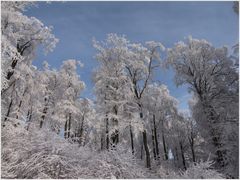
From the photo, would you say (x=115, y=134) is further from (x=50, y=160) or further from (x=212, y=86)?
(x=50, y=160)

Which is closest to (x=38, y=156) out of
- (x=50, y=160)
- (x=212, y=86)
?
(x=50, y=160)

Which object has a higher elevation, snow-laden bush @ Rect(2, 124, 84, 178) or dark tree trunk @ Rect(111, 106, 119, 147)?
dark tree trunk @ Rect(111, 106, 119, 147)

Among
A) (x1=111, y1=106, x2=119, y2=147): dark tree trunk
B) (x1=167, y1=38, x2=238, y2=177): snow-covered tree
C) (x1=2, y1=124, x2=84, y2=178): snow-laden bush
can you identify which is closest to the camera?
(x1=2, y1=124, x2=84, y2=178): snow-laden bush

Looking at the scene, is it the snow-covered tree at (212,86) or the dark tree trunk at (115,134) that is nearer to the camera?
the snow-covered tree at (212,86)

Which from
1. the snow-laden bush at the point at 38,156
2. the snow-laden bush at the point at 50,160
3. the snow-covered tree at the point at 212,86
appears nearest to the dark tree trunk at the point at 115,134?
the snow-covered tree at the point at 212,86

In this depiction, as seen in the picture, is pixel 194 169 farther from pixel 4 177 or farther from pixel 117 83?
pixel 117 83

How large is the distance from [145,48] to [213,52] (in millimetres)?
4474

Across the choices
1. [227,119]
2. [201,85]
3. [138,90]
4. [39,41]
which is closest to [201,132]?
[227,119]

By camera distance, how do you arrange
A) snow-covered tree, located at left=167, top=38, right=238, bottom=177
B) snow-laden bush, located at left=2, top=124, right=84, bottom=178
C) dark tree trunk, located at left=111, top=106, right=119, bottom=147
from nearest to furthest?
snow-laden bush, located at left=2, top=124, right=84, bottom=178 < snow-covered tree, located at left=167, top=38, right=238, bottom=177 < dark tree trunk, located at left=111, top=106, right=119, bottom=147

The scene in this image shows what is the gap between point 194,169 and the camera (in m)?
6.34

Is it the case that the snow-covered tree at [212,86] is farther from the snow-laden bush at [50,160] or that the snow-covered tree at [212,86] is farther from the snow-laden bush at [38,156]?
the snow-laden bush at [38,156]

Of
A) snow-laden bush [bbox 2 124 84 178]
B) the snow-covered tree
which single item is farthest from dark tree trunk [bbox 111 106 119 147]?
snow-laden bush [bbox 2 124 84 178]

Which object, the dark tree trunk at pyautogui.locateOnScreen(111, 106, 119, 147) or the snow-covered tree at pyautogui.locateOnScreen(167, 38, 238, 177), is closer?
the snow-covered tree at pyautogui.locateOnScreen(167, 38, 238, 177)

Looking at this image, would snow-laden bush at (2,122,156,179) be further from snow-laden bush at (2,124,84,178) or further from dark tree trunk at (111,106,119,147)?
dark tree trunk at (111,106,119,147)
